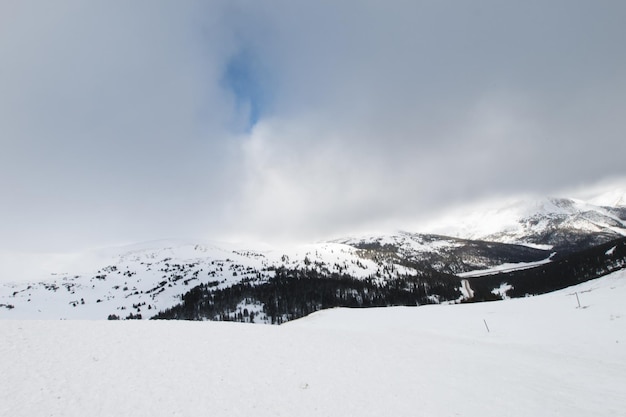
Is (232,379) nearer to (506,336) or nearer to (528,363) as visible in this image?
(528,363)

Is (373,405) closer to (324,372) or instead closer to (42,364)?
(324,372)

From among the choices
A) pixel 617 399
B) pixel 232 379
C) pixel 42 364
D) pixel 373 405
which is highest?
pixel 42 364

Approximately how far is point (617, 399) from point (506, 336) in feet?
66.2

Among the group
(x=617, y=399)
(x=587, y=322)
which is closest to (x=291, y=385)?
(x=617, y=399)

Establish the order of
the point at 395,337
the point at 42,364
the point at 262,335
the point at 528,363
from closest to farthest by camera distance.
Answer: the point at 42,364 → the point at 528,363 → the point at 262,335 → the point at 395,337

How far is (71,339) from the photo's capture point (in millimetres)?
19391

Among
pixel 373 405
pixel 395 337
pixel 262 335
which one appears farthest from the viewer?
pixel 395 337

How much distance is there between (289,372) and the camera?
17734mm

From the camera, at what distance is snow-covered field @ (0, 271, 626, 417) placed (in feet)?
44.0

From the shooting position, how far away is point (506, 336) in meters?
33.9

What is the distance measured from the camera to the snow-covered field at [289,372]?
13422 millimetres

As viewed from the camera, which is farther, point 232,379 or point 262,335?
point 262,335

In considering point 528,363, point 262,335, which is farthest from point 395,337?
point 262,335

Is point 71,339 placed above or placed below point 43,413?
above
